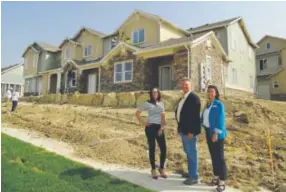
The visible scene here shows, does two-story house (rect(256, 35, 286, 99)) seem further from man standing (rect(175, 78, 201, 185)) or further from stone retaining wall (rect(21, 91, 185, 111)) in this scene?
man standing (rect(175, 78, 201, 185))

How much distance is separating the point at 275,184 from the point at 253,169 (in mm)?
646

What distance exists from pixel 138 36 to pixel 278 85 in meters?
17.6

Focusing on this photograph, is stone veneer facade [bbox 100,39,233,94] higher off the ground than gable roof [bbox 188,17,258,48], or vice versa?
gable roof [bbox 188,17,258,48]

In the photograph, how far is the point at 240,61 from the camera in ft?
87.1

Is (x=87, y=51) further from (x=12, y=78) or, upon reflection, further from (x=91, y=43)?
(x=12, y=78)

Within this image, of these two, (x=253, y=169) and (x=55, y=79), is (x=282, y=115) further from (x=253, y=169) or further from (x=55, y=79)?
(x=55, y=79)

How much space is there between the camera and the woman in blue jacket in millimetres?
4938

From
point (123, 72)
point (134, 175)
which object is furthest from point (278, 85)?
point (134, 175)

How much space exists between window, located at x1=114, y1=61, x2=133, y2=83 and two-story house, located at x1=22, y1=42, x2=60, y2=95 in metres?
15.6

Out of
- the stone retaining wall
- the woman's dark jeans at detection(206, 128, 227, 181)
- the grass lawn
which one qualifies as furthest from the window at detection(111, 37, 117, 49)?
the woman's dark jeans at detection(206, 128, 227, 181)

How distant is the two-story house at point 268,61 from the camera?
32.8 metres

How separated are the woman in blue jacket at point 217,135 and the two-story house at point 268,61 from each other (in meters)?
29.1

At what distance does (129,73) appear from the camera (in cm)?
2077

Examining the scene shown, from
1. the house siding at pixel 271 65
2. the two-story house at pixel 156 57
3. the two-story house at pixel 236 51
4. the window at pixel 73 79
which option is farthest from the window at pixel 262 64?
the window at pixel 73 79
